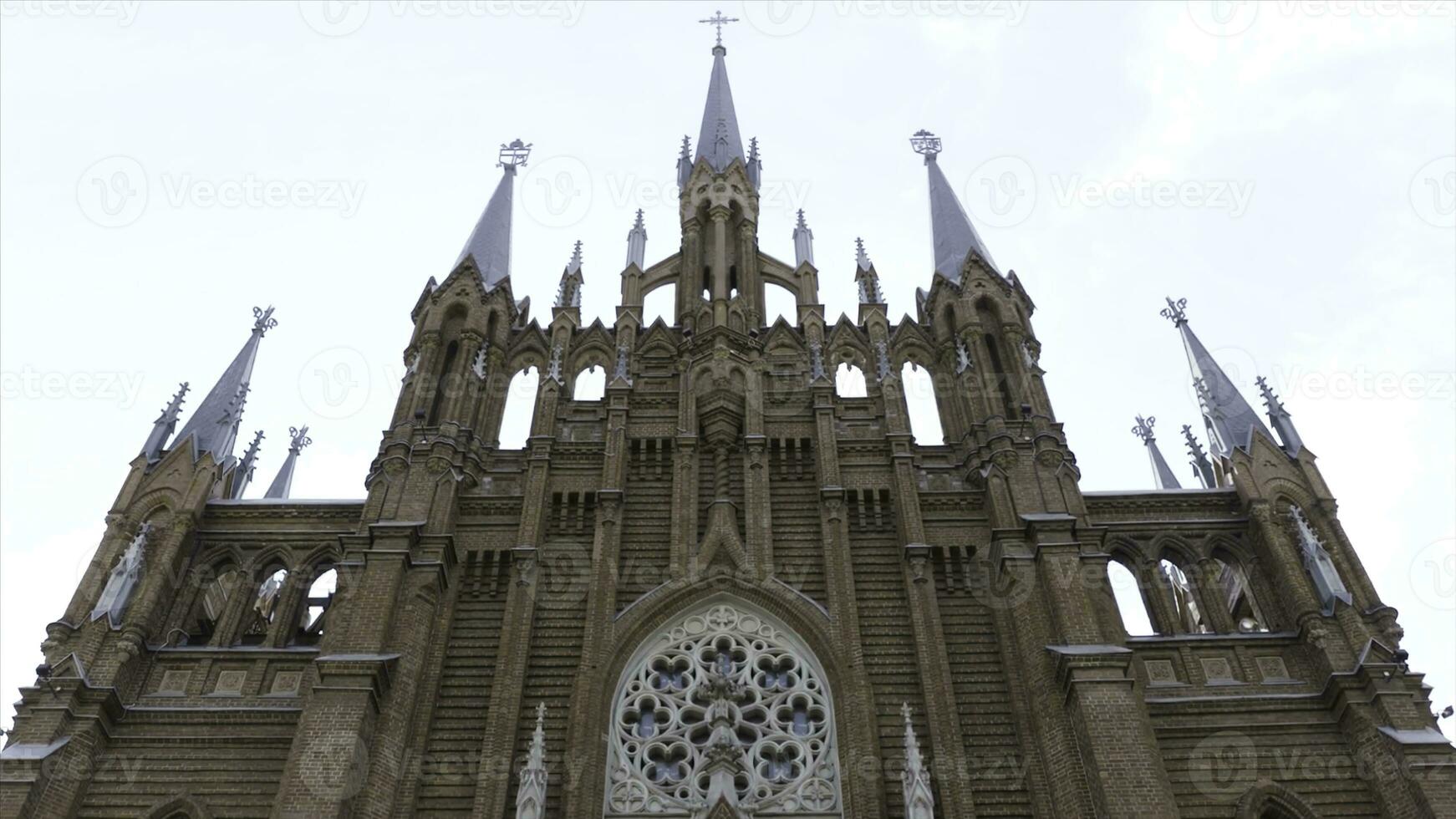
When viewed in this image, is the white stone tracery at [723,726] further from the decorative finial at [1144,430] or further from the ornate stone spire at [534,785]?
the decorative finial at [1144,430]

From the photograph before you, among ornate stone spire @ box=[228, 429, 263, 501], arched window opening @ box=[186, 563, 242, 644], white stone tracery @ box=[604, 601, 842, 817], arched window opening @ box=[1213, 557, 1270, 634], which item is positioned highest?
ornate stone spire @ box=[228, 429, 263, 501]

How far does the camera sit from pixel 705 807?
18859mm

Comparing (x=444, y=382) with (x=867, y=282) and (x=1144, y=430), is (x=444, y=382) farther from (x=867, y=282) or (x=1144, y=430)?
(x=1144, y=430)

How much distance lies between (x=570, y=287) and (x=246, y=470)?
890 centimetres

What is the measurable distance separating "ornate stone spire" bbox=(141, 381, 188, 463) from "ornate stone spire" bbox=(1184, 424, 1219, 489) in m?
23.6

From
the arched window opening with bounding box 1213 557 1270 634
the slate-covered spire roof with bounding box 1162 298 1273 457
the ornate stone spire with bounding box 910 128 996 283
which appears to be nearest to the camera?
the slate-covered spire roof with bounding box 1162 298 1273 457

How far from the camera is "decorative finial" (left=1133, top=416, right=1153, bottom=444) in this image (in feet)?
131

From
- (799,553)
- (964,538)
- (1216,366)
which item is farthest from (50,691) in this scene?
(1216,366)

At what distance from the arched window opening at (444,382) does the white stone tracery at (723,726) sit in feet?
25.7

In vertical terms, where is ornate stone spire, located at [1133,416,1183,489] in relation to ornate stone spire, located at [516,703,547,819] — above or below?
above

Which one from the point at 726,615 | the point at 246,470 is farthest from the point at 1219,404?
the point at 246,470

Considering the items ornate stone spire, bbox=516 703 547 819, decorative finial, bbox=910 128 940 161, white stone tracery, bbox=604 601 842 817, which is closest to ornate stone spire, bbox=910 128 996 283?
decorative finial, bbox=910 128 940 161

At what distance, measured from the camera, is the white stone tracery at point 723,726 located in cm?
1962

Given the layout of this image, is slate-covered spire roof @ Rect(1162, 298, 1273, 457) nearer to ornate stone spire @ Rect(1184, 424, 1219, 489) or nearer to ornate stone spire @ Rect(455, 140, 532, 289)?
ornate stone spire @ Rect(1184, 424, 1219, 489)
